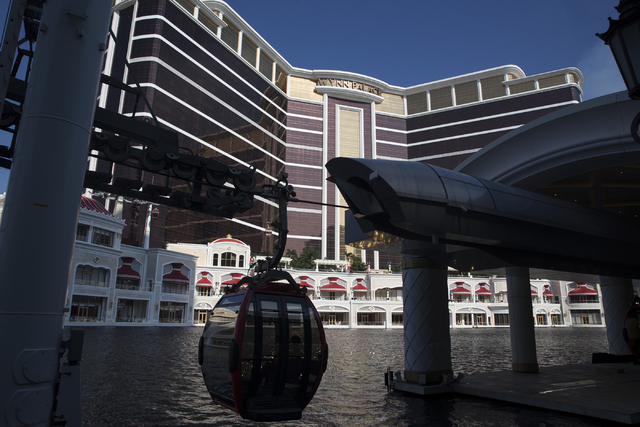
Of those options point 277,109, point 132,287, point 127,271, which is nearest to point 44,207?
point 127,271

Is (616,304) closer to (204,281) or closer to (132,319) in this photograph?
(132,319)

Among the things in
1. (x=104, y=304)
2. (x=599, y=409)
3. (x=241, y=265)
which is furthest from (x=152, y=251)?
(x=599, y=409)

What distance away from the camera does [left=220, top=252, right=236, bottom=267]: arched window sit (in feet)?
219

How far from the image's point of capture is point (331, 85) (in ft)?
397

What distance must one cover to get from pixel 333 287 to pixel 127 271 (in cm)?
3098

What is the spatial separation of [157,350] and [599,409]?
2104 centimetres

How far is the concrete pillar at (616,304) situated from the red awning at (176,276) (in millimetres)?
50243

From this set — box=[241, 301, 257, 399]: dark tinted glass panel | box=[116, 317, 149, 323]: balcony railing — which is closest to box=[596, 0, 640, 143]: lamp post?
box=[241, 301, 257, 399]: dark tinted glass panel

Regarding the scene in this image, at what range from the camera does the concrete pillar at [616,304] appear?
1741 cm

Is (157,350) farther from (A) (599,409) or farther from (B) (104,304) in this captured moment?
(B) (104,304)

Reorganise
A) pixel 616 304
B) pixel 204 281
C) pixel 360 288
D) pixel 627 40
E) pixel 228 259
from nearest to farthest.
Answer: pixel 627 40, pixel 616 304, pixel 204 281, pixel 228 259, pixel 360 288

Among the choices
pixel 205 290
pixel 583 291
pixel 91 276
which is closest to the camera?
pixel 91 276

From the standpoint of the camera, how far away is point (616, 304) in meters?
17.5

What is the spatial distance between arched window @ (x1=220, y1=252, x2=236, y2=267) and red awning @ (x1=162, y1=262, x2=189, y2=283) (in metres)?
9.12
